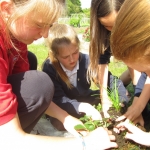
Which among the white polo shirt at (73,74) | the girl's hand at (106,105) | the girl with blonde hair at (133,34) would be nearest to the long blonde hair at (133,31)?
the girl with blonde hair at (133,34)

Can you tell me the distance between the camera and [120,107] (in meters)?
2.25

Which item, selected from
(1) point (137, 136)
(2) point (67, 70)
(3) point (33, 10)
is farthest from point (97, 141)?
(2) point (67, 70)

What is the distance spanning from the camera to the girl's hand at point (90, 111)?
216cm

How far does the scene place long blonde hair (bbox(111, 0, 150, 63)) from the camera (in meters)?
1.16

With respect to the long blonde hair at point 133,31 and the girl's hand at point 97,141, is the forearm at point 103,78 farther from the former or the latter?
the long blonde hair at point 133,31

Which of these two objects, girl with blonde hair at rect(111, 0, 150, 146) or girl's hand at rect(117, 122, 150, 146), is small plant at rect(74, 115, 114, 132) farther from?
girl with blonde hair at rect(111, 0, 150, 146)

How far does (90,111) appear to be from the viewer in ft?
7.33

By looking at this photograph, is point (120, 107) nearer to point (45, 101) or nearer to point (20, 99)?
point (45, 101)

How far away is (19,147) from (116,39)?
0.75 meters

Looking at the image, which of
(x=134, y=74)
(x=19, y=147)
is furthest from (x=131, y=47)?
(x=134, y=74)

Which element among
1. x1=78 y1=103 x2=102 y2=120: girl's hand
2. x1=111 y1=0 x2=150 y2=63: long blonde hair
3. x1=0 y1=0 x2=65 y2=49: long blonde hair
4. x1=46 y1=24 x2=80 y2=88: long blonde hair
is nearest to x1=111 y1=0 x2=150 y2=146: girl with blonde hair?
x1=111 y1=0 x2=150 y2=63: long blonde hair

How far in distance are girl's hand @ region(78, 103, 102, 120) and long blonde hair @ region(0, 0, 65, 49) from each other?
95 cm

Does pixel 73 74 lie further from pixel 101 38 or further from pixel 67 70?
pixel 101 38

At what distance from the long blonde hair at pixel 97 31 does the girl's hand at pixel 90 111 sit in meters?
0.35
